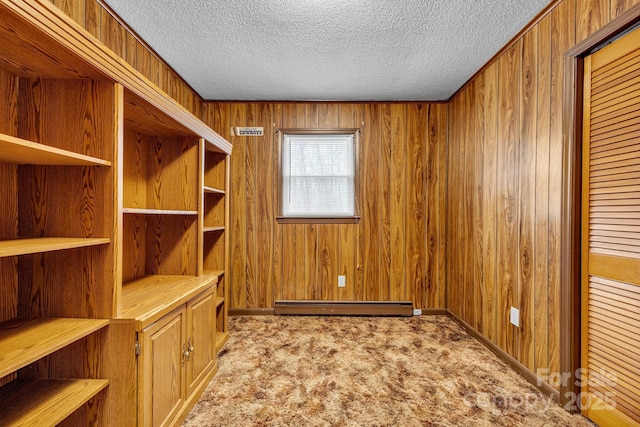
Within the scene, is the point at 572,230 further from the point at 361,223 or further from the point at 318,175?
the point at 318,175

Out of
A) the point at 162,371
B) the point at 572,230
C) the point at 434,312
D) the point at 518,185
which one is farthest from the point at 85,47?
the point at 434,312

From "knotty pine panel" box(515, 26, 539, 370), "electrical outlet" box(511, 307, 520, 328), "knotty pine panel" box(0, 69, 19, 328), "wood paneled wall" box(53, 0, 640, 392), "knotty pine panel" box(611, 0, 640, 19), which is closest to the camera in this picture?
"knotty pine panel" box(0, 69, 19, 328)

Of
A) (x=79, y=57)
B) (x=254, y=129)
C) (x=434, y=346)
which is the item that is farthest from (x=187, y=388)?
(x=254, y=129)

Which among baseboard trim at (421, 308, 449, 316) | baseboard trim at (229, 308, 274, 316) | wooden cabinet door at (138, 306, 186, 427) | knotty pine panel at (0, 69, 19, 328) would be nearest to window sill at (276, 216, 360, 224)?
baseboard trim at (229, 308, 274, 316)

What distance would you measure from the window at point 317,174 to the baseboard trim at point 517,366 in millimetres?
1690

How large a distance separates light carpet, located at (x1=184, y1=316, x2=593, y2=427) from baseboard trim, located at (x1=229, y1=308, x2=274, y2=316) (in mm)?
392

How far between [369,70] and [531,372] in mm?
2737

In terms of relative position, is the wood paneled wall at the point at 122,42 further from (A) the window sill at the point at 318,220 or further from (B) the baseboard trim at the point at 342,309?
(B) the baseboard trim at the point at 342,309

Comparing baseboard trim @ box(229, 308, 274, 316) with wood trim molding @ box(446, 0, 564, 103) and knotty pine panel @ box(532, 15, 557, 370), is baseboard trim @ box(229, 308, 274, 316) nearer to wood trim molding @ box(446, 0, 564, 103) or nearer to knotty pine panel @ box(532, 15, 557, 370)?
knotty pine panel @ box(532, 15, 557, 370)

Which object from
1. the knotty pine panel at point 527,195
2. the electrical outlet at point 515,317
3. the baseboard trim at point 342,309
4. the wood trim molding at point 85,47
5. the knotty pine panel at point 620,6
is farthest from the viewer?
the baseboard trim at point 342,309

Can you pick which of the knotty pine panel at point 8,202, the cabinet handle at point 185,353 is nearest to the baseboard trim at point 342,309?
the cabinet handle at point 185,353

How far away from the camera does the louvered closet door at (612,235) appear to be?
4.66 ft

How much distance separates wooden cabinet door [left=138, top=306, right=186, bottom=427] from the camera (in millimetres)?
1297

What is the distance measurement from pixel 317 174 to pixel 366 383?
2.18m
